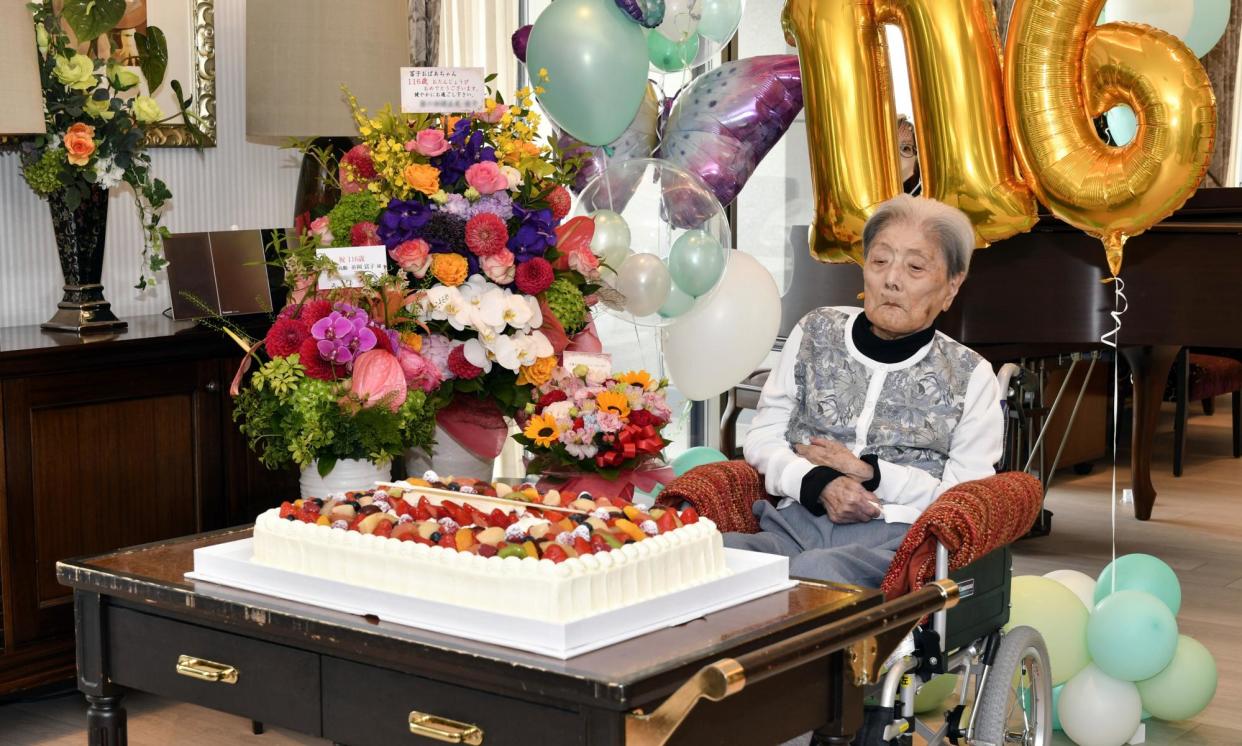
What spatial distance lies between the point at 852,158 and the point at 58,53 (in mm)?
1964

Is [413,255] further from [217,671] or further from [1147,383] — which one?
[1147,383]

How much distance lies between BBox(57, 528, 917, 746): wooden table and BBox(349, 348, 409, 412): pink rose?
594mm

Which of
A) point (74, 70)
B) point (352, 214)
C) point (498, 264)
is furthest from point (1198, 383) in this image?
point (74, 70)

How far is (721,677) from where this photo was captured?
58.8 inches

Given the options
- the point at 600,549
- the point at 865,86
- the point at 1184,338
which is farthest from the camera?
the point at 1184,338

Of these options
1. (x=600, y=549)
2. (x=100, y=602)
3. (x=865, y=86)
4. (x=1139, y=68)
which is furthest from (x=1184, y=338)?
(x=100, y=602)

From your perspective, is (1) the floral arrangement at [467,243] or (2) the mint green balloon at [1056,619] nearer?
(1) the floral arrangement at [467,243]

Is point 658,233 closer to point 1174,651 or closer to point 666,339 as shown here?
point 666,339

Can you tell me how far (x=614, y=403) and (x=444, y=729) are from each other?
1.19 meters

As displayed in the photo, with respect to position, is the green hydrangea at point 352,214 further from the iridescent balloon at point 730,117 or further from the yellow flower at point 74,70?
the iridescent balloon at point 730,117

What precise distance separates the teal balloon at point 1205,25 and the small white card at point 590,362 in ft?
9.87

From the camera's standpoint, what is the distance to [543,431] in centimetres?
281

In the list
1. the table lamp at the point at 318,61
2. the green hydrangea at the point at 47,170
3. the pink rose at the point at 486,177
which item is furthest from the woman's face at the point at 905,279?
the green hydrangea at the point at 47,170

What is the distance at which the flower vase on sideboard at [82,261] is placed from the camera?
11.2 ft
